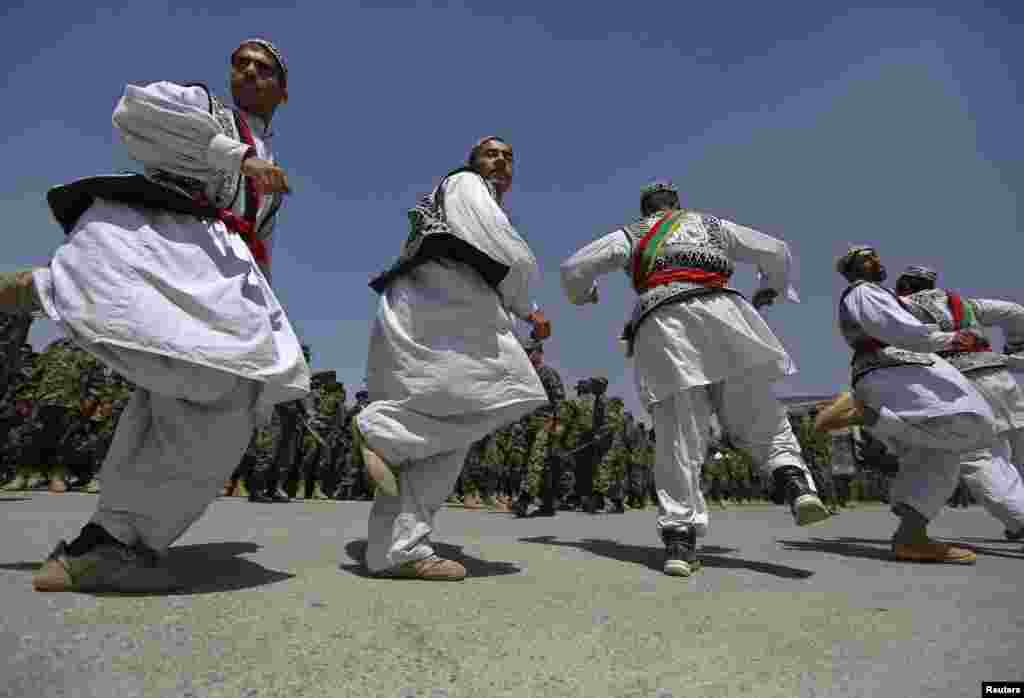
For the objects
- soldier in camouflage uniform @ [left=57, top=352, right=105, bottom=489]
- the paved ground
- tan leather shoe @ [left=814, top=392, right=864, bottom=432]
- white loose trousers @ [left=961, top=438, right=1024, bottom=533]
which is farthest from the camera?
soldier in camouflage uniform @ [left=57, top=352, right=105, bottom=489]

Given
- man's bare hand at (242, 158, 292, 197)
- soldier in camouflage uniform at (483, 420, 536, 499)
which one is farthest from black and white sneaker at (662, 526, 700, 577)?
soldier in camouflage uniform at (483, 420, 536, 499)

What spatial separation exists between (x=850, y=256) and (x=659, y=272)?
187 centimetres

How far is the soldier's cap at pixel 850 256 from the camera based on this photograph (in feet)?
13.2

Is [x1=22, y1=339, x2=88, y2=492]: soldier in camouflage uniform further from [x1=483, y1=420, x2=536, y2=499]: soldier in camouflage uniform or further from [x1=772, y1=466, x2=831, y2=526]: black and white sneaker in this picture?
[x1=772, y1=466, x2=831, y2=526]: black and white sneaker

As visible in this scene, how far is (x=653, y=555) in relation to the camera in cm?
325

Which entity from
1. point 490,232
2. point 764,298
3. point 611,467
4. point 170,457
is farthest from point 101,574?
point 611,467

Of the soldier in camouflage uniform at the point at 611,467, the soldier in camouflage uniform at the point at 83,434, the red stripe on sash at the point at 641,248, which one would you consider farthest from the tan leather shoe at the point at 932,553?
the soldier in camouflage uniform at the point at 83,434

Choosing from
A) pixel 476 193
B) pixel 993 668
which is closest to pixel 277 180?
pixel 476 193

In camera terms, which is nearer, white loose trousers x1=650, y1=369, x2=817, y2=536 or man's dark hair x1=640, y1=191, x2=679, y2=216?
white loose trousers x1=650, y1=369, x2=817, y2=536

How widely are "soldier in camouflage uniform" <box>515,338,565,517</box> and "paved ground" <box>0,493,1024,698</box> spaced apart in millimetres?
4382

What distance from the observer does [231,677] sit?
122 cm

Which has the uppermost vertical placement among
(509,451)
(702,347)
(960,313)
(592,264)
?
(960,313)

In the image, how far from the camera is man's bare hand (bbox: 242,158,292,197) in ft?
6.03

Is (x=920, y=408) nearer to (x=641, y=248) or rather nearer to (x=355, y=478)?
(x=641, y=248)
